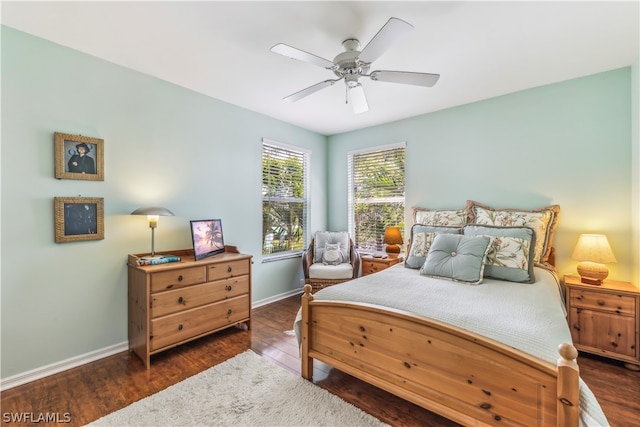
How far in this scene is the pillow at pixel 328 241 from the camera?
157 inches

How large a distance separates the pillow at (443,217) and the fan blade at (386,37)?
2114mm

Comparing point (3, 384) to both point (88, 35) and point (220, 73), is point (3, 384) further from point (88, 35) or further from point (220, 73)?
point (220, 73)

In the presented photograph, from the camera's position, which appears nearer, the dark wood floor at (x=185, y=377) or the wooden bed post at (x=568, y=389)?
the wooden bed post at (x=568, y=389)

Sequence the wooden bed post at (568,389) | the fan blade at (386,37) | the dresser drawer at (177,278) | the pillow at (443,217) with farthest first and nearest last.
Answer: the pillow at (443,217) < the dresser drawer at (177,278) < the fan blade at (386,37) < the wooden bed post at (568,389)

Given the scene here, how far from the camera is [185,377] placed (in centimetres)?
211

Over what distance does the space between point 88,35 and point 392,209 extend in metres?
3.68

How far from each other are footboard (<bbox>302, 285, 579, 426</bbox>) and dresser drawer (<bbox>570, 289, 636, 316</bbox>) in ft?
5.69

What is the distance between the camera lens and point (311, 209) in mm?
4457

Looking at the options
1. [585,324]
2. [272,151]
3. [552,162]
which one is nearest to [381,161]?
[272,151]

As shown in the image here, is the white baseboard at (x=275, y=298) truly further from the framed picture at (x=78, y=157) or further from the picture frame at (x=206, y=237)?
the framed picture at (x=78, y=157)

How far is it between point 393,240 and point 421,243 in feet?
2.68

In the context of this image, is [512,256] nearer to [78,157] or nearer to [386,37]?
[386,37]

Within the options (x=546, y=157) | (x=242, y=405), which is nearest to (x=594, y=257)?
(x=546, y=157)

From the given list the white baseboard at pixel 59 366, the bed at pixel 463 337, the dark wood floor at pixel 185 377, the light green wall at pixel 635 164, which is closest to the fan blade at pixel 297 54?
the bed at pixel 463 337
